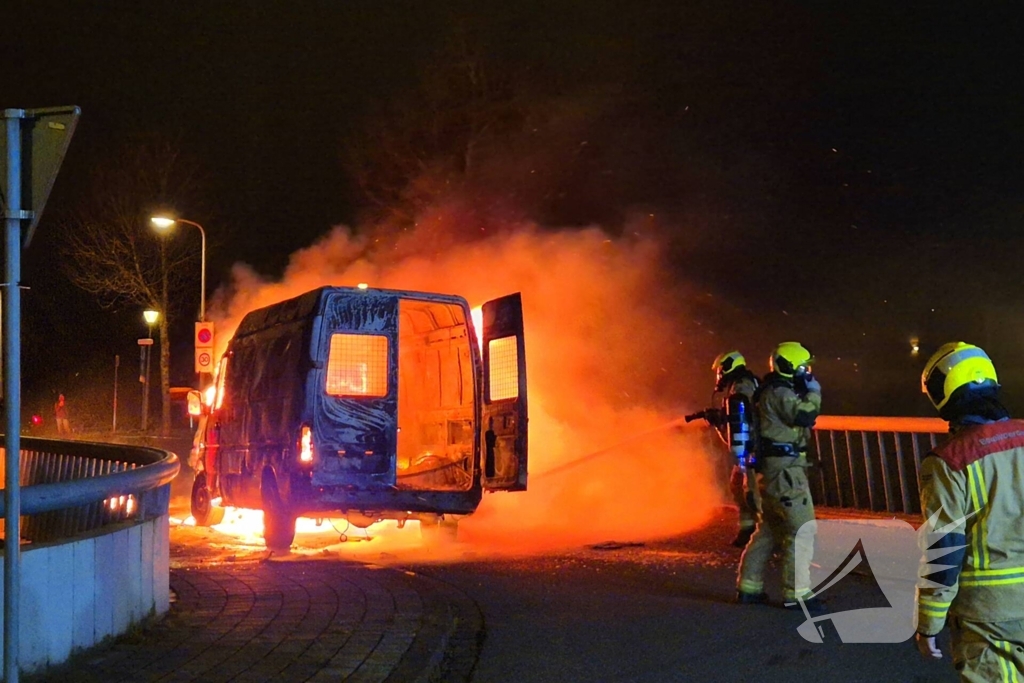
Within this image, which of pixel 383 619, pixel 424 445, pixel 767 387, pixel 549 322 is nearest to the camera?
pixel 383 619

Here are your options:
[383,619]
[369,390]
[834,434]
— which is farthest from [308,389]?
[834,434]

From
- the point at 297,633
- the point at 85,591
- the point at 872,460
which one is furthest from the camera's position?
the point at 872,460

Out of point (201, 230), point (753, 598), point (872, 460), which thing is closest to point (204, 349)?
point (201, 230)

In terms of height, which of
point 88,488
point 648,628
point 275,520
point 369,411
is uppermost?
point 369,411

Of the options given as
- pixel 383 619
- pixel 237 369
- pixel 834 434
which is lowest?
pixel 383 619

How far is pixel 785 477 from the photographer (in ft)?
22.7

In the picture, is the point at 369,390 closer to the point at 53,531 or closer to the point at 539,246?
the point at 53,531

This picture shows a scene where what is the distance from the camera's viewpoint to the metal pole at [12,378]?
387cm

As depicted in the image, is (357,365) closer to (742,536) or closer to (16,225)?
(742,536)

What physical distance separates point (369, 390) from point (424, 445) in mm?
1616

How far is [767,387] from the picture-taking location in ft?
23.4

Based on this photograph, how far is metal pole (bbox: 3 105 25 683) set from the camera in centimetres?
387

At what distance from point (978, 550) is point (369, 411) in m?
6.52
